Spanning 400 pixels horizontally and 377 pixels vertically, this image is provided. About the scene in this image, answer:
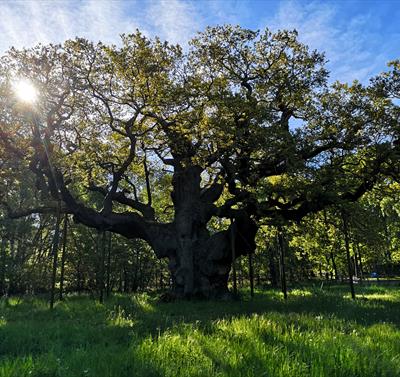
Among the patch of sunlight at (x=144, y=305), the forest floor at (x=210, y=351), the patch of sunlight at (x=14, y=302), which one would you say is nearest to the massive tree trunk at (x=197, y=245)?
the patch of sunlight at (x=144, y=305)

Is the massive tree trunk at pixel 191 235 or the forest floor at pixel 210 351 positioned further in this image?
the massive tree trunk at pixel 191 235

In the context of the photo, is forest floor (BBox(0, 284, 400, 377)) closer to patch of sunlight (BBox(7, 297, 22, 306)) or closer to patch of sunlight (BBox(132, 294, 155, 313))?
patch of sunlight (BBox(132, 294, 155, 313))

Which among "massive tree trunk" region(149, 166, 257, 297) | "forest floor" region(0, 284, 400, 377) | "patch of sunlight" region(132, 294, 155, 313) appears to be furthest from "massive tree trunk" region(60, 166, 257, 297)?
"forest floor" region(0, 284, 400, 377)

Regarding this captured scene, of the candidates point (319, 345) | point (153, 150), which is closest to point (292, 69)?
point (153, 150)

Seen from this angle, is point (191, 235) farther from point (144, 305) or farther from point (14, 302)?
point (14, 302)

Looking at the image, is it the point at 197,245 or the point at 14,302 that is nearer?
the point at 14,302

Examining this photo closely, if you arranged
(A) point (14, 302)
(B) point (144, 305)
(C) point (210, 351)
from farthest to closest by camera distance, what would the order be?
(A) point (14, 302) → (B) point (144, 305) → (C) point (210, 351)

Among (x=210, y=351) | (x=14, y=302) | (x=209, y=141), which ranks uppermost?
(x=209, y=141)

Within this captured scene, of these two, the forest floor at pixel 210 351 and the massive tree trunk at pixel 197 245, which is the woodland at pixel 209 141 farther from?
the forest floor at pixel 210 351

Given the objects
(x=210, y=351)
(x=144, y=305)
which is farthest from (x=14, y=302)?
(x=210, y=351)

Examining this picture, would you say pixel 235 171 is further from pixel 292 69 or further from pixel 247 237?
pixel 292 69

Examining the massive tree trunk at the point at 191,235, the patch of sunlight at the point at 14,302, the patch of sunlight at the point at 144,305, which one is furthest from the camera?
the massive tree trunk at the point at 191,235

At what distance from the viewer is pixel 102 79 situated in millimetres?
18969

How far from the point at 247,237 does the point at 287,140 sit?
695 centimetres
